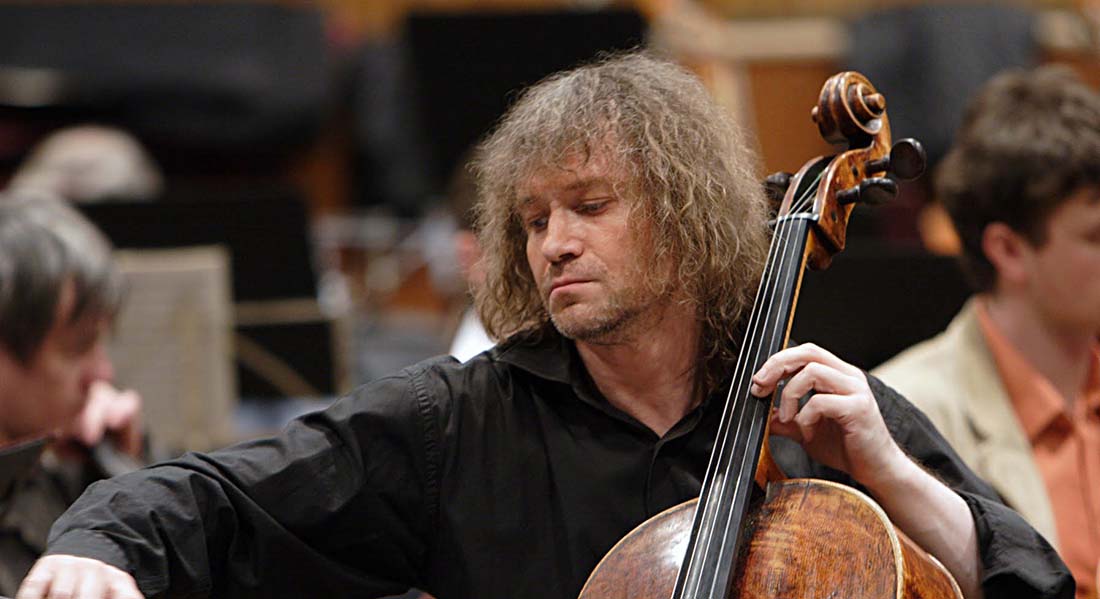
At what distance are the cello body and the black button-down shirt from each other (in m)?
0.14

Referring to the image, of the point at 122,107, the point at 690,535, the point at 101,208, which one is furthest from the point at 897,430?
the point at 122,107

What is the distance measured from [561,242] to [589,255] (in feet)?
0.13

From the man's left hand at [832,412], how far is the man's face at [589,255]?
0.21 m

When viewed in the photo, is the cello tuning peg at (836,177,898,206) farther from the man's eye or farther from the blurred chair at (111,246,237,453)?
the blurred chair at (111,246,237,453)

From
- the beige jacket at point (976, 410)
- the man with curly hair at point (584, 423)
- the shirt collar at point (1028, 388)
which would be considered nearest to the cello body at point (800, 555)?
the man with curly hair at point (584, 423)

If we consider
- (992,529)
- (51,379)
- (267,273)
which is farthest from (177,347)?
(992,529)

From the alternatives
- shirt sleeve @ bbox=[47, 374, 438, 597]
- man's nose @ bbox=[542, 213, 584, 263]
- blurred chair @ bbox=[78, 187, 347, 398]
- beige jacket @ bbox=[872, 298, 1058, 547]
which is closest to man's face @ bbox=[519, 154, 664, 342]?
man's nose @ bbox=[542, 213, 584, 263]

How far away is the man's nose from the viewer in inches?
70.7

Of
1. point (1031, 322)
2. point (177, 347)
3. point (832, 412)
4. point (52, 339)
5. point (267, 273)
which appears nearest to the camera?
point (832, 412)

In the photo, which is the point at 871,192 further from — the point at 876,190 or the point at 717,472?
the point at 717,472

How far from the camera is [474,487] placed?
6.14 ft

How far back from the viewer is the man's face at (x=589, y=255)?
5.92ft

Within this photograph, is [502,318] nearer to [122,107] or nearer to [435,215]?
[435,215]

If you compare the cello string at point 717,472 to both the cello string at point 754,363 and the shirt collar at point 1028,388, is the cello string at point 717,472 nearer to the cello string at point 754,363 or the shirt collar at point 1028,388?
the cello string at point 754,363
